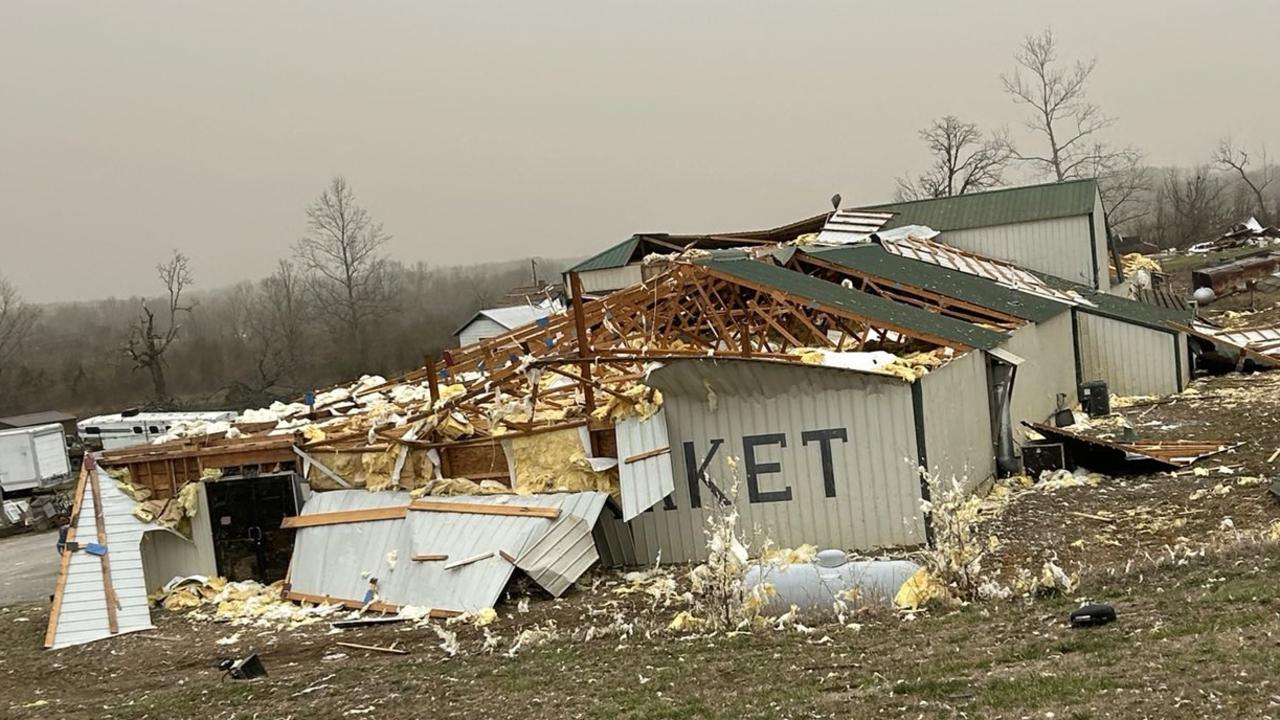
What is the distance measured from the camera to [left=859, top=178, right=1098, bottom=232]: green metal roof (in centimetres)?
3129

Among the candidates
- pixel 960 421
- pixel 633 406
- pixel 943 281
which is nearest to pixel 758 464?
pixel 633 406

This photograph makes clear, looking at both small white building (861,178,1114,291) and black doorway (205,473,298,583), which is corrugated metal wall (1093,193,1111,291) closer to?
small white building (861,178,1114,291)

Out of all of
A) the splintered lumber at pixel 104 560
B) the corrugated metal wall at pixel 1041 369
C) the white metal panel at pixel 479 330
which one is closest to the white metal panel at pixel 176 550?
the splintered lumber at pixel 104 560

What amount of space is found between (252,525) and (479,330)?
2643cm

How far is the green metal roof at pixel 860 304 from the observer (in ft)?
53.6

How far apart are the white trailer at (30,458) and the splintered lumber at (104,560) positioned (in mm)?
22695

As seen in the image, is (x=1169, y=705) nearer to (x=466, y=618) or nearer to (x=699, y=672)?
(x=699, y=672)

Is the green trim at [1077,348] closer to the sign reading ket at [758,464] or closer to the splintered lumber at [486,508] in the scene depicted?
the sign reading ket at [758,464]

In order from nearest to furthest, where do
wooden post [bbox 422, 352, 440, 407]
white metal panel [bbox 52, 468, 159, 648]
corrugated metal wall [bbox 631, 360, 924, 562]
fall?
corrugated metal wall [bbox 631, 360, 924, 562] < white metal panel [bbox 52, 468, 159, 648] < wooden post [bbox 422, 352, 440, 407]

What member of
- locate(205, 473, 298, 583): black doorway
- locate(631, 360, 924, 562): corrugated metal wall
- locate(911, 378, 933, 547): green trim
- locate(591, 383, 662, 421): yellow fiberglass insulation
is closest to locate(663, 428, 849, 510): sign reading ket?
locate(631, 360, 924, 562): corrugated metal wall

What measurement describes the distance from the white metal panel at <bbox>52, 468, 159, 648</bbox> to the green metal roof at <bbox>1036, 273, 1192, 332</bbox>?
21946 mm

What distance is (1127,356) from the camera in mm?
24578

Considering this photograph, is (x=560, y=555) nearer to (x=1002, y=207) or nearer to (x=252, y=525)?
(x=252, y=525)

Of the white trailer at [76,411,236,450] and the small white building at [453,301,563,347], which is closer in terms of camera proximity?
the white trailer at [76,411,236,450]
